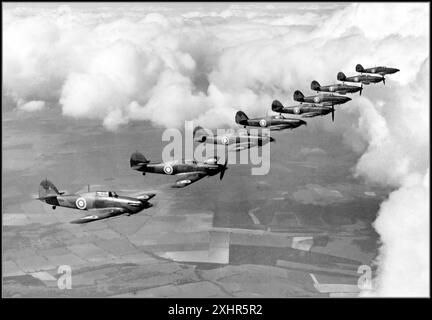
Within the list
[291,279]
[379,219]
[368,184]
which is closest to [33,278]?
[291,279]

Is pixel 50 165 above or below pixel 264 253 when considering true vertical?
above

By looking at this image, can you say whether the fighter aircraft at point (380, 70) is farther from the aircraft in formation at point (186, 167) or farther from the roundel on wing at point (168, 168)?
the roundel on wing at point (168, 168)

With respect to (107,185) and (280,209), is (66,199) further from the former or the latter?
(280,209)

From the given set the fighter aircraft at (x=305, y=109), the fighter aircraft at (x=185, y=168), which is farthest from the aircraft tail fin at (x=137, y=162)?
the fighter aircraft at (x=305, y=109)

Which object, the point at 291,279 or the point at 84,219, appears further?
the point at 291,279
